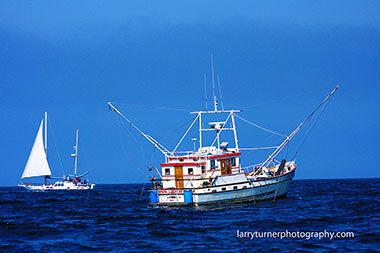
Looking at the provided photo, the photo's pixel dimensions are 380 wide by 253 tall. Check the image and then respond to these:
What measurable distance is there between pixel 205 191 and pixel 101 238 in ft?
53.4

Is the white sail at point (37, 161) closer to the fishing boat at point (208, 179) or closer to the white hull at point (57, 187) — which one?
the white hull at point (57, 187)

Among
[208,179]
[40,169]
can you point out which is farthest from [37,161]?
[208,179]

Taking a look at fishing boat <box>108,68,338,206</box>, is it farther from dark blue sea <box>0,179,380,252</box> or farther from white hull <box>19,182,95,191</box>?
white hull <box>19,182,95,191</box>

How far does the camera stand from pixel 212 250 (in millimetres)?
25500

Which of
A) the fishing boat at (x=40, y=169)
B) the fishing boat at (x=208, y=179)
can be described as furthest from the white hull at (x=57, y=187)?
the fishing boat at (x=208, y=179)

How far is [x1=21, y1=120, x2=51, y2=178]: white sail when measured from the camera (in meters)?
108

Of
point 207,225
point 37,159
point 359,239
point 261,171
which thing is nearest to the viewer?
point 359,239

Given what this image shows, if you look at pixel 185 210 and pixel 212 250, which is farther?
pixel 185 210

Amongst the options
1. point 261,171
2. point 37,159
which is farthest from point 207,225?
point 37,159

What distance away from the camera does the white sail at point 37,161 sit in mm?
107688

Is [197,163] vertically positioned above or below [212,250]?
above

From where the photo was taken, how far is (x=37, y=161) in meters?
108

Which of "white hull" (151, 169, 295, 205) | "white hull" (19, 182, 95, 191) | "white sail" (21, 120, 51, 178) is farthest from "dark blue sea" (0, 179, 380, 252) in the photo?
"white hull" (19, 182, 95, 191)

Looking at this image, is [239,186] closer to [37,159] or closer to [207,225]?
[207,225]
